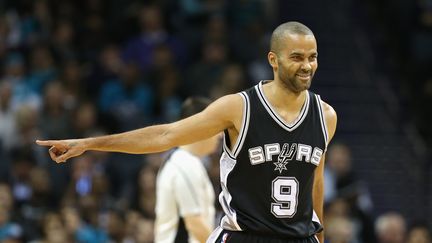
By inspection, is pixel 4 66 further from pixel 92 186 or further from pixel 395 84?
pixel 395 84

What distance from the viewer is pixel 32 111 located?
1336cm

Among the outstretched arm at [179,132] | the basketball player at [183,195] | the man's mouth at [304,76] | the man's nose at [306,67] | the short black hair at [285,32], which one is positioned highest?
the short black hair at [285,32]

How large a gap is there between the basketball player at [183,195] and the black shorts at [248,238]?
125cm

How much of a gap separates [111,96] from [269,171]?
29.4 feet

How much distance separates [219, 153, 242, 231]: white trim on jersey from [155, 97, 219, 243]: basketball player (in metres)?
1.28

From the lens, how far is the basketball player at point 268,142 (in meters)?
5.82

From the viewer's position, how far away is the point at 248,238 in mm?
5957

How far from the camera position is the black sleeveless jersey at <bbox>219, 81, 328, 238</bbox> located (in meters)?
5.89

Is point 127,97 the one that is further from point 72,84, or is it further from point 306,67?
point 306,67

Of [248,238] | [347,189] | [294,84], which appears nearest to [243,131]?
[294,84]

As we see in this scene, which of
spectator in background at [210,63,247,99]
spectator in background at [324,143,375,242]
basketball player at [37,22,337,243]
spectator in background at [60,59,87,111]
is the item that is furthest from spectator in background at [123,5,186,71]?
basketball player at [37,22,337,243]

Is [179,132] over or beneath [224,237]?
over

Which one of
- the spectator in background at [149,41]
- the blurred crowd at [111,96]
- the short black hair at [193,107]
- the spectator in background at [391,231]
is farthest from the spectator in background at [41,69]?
the short black hair at [193,107]

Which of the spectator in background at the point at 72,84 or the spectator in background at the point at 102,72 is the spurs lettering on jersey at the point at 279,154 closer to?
the spectator in background at the point at 72,84
